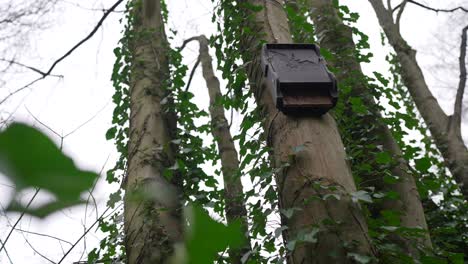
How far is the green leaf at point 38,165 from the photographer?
0.19 m

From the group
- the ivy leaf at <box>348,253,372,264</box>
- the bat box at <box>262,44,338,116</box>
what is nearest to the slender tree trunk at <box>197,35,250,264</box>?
the bat box at <box>262,44,338,116</box>

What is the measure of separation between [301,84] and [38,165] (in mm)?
1299

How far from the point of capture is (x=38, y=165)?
196mm

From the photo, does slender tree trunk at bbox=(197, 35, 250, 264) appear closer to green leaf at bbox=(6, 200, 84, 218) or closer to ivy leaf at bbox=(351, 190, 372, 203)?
ivy leaf at bbox=(351, 190, 372, 203)

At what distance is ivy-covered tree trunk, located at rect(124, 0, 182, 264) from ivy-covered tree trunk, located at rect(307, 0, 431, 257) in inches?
40.8

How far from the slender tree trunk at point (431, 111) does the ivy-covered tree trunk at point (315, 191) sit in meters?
3.35

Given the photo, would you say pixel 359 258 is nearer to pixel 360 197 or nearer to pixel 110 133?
pixel 360 197

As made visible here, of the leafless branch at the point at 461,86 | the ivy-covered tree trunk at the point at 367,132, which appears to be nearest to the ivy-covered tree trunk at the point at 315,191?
the ivy-covered tree trunk at the point at 367,132

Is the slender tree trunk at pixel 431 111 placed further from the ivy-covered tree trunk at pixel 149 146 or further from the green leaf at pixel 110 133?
the green leaf at pixel 110 133

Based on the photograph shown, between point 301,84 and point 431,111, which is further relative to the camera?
point 431,111

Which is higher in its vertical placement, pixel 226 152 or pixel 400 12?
pixel 400 12

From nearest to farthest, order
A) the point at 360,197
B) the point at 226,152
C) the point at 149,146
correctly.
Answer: the point at 360,197, the point at 149,146, the point at 226,152

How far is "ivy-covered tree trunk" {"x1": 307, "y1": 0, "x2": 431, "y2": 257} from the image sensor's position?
2.27 metres

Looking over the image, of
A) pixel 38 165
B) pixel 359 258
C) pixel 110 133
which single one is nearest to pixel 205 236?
pixel 38 165
